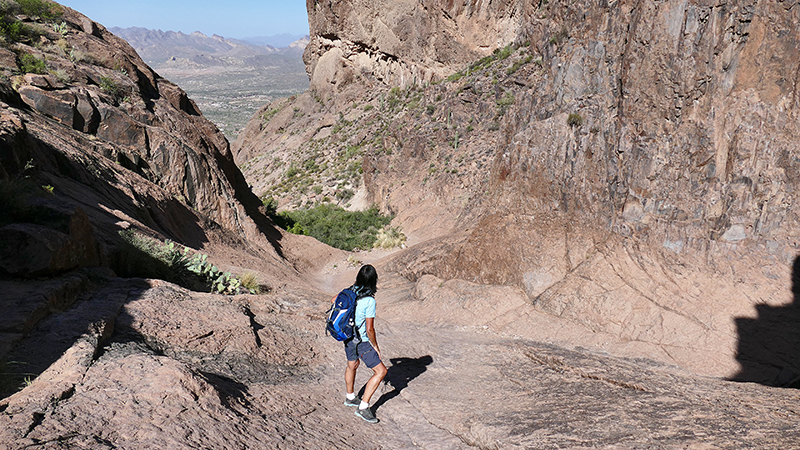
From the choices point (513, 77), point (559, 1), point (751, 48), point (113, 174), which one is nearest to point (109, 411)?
point (113, 174)

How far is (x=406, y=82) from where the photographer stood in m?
37.7

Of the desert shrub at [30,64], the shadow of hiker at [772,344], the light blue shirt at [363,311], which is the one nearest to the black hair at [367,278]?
the light blue shirt at [363,311]

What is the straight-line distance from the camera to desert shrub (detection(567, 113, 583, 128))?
1113cm

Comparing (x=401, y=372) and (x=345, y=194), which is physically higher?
(x=401, y=372)

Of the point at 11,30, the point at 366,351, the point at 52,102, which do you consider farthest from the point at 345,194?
the point at 366,351

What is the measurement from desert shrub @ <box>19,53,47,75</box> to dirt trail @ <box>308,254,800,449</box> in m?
11.5

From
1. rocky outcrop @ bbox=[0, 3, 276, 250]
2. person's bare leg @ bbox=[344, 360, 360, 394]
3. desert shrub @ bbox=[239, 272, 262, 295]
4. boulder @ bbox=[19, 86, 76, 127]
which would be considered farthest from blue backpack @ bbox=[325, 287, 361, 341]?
boulder @ bbox=[19, 86, 76, 127]

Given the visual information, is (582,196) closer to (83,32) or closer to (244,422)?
(244,422)

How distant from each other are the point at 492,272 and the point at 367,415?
23.6 ft

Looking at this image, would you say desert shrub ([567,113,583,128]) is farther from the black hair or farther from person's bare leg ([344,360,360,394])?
person's bare leg ([344,360,360,394])

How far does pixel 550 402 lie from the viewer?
17.4ft

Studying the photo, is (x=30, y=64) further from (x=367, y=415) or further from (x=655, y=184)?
(x=655, y=184)

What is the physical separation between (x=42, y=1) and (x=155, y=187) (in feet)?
31.6

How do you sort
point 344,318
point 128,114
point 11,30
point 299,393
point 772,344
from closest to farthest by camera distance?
point 344,318 → point 299,393 → point 772,344 → point 11,30 → point 128,114
